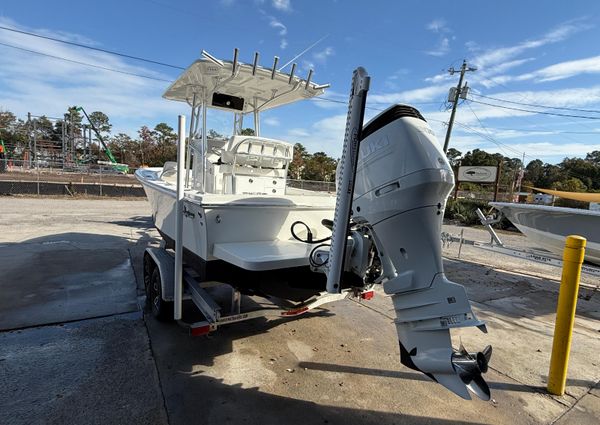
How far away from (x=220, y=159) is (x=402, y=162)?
3178mm

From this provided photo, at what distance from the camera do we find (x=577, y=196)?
373 inches

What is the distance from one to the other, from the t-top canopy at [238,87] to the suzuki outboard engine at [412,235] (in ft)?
7.83

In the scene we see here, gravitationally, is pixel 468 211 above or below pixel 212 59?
below

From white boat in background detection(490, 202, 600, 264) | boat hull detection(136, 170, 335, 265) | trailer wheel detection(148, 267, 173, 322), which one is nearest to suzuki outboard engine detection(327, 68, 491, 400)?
boat hull detection(136, 170, 335, 265)

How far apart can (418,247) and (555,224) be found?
18.4ft

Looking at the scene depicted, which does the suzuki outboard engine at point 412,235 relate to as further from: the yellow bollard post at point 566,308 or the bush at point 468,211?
the bush at point 468,211

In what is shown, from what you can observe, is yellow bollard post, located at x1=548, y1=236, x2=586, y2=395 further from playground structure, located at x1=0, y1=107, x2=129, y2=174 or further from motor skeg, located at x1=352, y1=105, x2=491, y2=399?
playground structure, located at x1=0, y1=107, x2=129, y2=174

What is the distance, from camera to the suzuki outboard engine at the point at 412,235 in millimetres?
1940

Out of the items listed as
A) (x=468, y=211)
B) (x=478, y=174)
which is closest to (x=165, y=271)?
(x=468, y=211)

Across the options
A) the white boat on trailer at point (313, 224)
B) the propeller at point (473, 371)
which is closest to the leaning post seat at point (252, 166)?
the white boat on trailer at point (313, 224)

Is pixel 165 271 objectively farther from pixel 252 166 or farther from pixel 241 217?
pixel 252 166

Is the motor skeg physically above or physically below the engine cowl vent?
below

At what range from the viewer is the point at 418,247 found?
2084 millimetres

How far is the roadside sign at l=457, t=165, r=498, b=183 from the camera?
21567 millimetres
